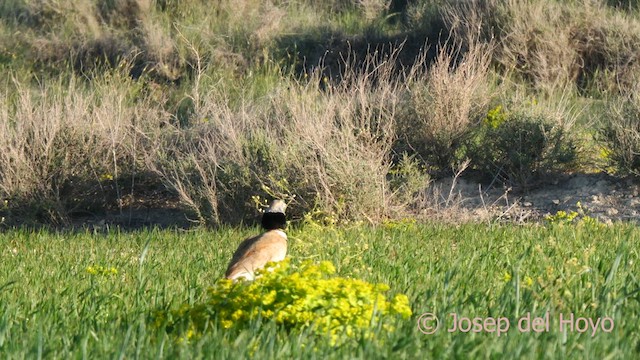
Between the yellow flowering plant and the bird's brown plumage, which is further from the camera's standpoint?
the bird's brown plumage

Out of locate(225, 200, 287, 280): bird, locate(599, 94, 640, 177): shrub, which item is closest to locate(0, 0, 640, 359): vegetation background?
locate(599, 94, 640, 177): shrub

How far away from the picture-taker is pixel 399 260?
636cm

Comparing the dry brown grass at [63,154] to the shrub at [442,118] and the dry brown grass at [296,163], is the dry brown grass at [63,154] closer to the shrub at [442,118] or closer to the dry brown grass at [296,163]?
the dry brown grass at [296,163]

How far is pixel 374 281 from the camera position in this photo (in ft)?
17.8

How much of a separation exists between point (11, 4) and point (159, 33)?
16.2 ft

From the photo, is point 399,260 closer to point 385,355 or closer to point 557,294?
point 557,294

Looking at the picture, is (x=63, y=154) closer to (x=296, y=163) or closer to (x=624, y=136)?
(x=296, y=163)

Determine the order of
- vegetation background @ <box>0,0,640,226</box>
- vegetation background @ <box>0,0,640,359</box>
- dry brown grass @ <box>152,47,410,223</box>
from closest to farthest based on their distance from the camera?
vegetation background @ <box>0,0,640,359</box> → dry brown grass @ <box>152,47,410,223</box> → vegetation background @ <box>0,0,640,226</box>

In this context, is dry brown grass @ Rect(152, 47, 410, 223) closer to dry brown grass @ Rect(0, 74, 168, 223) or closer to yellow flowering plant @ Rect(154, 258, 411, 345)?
dry brown grass @ Rect(0, 74, 168, 223)
